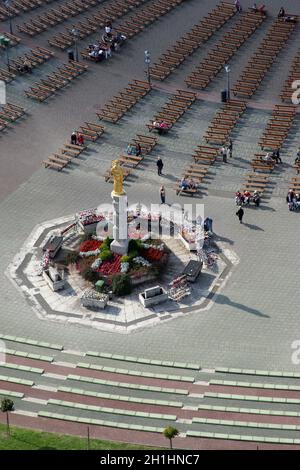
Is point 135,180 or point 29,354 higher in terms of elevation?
point 135,180

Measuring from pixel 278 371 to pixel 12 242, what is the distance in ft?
80.2

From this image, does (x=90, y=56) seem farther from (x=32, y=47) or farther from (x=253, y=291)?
(x=253, y=291)

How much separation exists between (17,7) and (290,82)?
34.2m

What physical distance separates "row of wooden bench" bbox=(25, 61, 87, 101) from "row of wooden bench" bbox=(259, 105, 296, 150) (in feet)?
69.0

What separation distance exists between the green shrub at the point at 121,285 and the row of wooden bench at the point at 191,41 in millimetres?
36988

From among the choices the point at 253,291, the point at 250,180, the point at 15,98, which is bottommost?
the point at 253,291

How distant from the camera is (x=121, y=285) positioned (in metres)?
72.8

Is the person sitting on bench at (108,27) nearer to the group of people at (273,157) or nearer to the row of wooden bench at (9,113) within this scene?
the row of wooden bench at (9,113)

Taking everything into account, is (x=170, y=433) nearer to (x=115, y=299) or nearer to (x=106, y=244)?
(x=115, y=299)

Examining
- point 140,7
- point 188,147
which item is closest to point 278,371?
point 188,147

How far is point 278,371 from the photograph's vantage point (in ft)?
216

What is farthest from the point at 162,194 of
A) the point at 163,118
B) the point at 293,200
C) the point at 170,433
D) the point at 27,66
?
the point at 170,433

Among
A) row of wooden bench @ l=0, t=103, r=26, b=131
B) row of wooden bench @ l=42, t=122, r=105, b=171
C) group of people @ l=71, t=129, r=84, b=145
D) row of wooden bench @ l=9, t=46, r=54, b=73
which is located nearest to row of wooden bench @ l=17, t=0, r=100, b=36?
row of wooden bench @ l=9, t=46, r=54, b=73

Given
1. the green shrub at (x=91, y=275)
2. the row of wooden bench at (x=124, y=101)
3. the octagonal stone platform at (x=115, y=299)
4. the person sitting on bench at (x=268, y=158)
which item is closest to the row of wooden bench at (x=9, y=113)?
the row of wooden bench at (x=124, y=101)
